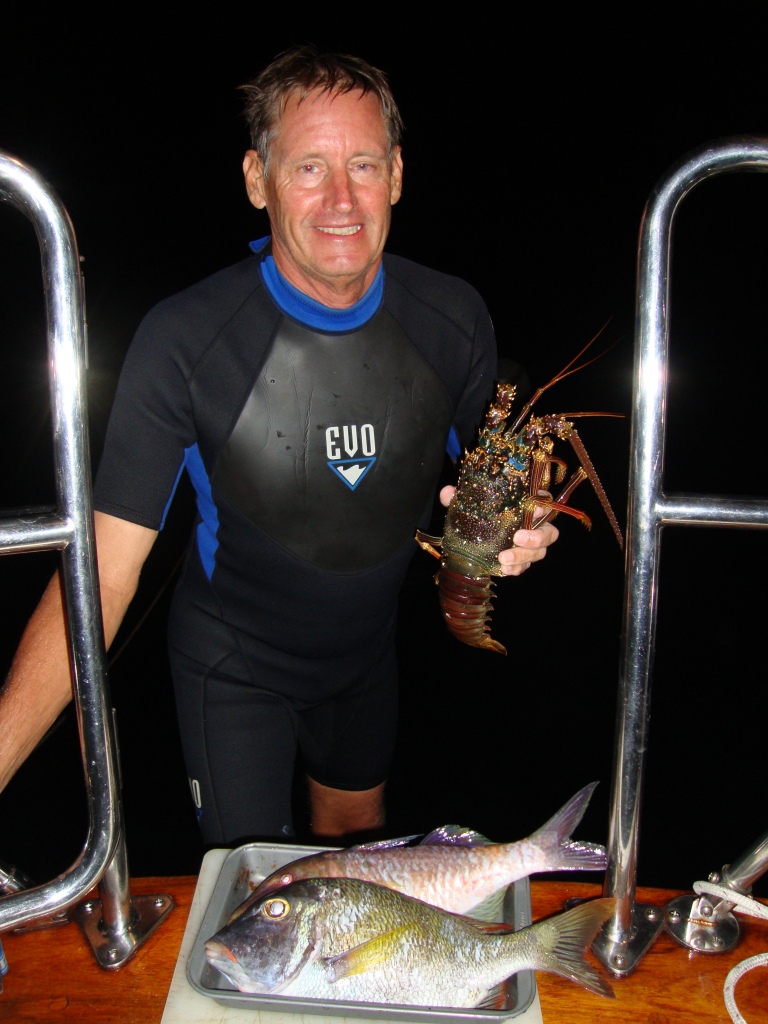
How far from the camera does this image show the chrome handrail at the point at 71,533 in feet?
2.35

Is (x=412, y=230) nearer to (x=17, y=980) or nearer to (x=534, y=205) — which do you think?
(x=534, y=205)

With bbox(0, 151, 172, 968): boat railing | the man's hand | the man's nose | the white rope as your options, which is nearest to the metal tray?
bbox(0, 151, 172, 968): boat railing

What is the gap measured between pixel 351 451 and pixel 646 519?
1142mm

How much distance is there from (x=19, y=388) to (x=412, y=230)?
4.44 m

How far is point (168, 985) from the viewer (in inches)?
34.7

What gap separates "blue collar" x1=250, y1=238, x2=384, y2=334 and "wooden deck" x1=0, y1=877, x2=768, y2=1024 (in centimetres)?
134

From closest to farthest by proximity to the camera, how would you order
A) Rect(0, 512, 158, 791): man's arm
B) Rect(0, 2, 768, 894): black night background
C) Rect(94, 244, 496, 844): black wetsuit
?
Rect(0, 512, 158, 791): man's arm, Rect(94, 244, 496, 844): black wetsuit, Rect(0, 2, 768, 894): black night background

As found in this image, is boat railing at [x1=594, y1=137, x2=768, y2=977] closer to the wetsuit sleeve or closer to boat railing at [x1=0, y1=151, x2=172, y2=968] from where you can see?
boat railing at [x1=0, y1=151, x2=172, y2=968]

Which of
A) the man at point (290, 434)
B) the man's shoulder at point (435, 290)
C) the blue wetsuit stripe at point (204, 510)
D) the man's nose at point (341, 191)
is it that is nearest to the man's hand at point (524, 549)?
the man at point (290, 434)

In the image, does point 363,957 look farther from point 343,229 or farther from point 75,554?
point 343,229

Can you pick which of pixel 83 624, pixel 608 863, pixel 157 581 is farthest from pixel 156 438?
pixel 157 581

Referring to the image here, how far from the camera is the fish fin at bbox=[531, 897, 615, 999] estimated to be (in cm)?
82

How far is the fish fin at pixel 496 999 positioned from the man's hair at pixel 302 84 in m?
1.70

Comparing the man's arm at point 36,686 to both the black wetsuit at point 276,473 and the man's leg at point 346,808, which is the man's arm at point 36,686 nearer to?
the black wetsuit at point 276,473
